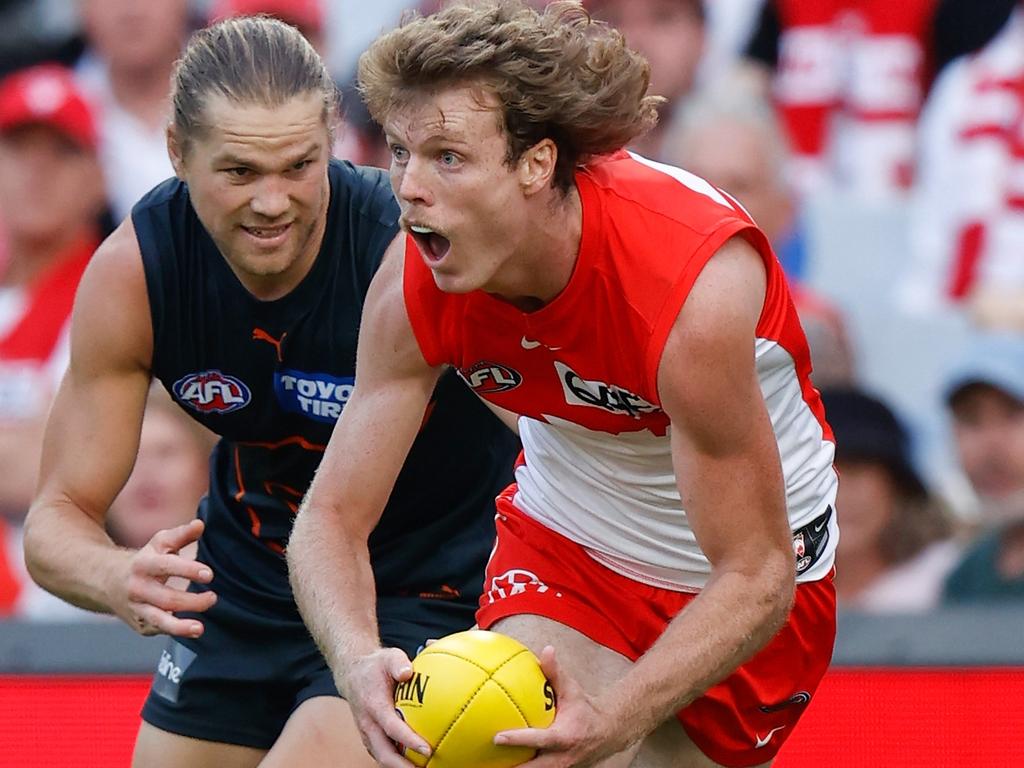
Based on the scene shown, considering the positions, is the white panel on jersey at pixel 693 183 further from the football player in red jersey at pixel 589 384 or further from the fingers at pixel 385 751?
the fingers at pixel 385 751

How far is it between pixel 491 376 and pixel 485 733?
716mm

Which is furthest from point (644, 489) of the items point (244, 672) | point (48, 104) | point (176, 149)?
point (48, 104)

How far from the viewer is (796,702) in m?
3.59

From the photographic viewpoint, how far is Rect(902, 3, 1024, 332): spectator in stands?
663 centimetres

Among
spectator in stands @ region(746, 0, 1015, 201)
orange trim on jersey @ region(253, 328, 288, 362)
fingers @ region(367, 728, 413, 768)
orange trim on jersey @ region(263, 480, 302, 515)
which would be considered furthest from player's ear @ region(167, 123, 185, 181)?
spectator in stands @ region(746, 0, 1015, 201)

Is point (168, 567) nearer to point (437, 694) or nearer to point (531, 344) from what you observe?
point (437, 694)

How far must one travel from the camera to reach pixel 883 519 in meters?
6.62

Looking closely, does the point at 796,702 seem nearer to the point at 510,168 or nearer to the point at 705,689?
the point at 705,689

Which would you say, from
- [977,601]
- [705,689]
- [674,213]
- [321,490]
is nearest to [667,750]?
[705,689]

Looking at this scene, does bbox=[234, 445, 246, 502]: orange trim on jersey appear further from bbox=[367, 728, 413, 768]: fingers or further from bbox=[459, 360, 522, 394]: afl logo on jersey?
bbox=[367, 728, 413, 768]: fingers

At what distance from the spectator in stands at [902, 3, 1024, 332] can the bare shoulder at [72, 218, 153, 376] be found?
3.86 meters

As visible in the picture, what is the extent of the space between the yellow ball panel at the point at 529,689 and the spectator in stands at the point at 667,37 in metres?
4.20

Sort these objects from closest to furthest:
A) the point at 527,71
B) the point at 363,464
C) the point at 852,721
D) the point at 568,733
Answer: the point at 568,733
the point at 527,71
the point at 363,464
the point at 852,721

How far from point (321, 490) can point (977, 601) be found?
3.81 metres
